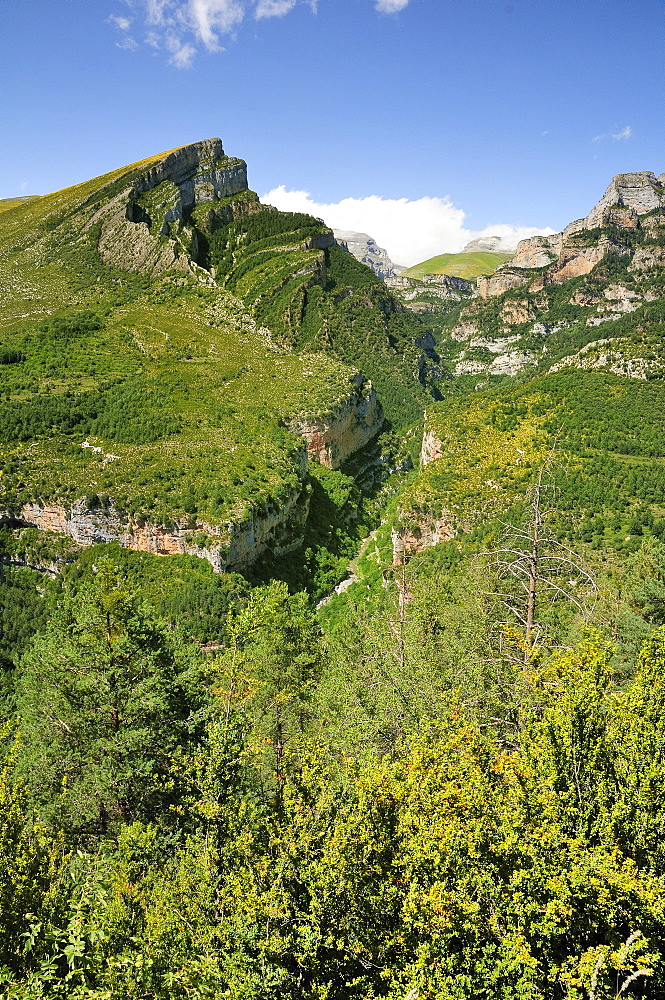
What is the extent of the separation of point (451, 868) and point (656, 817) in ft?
12.1

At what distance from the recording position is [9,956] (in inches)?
327

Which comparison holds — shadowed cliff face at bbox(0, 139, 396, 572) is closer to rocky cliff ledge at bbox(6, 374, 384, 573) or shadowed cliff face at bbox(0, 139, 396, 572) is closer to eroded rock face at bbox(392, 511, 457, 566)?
rocky cliff ledge at bbox(6, 374, 384, 573)

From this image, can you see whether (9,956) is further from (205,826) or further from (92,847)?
(92,847)

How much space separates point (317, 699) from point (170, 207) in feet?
396

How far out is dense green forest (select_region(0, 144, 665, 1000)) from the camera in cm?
871

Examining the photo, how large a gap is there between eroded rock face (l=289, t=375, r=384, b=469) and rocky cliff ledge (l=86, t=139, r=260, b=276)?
147 feet

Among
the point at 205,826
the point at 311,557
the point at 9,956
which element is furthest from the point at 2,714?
the point at 311,557

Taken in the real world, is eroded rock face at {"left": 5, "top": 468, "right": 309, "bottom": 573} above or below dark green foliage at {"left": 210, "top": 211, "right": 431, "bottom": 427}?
below

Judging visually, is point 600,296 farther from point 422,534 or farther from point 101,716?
point 101,716

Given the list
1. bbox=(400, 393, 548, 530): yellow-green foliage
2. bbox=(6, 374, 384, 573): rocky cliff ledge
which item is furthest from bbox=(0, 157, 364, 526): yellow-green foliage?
bbox=(400, 393, 548, 530): yellow-green foliage

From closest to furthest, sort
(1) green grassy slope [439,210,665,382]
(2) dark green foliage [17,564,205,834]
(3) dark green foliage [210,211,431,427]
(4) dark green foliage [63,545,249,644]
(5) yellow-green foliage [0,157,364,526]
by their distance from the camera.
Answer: (2) dark green foliage [17,564,205,834], (4) dark green foliage [63,545,249,644], (5) yellow-green foliage [0,157,364,526], (3) dark green foliage [210,211,431,427], (1) green grassy slope [439,210,665,382]

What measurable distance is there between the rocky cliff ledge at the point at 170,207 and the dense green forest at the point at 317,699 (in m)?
38.9

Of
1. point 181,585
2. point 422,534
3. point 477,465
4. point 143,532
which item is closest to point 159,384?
point 143,532

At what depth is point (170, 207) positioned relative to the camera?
114 metres
